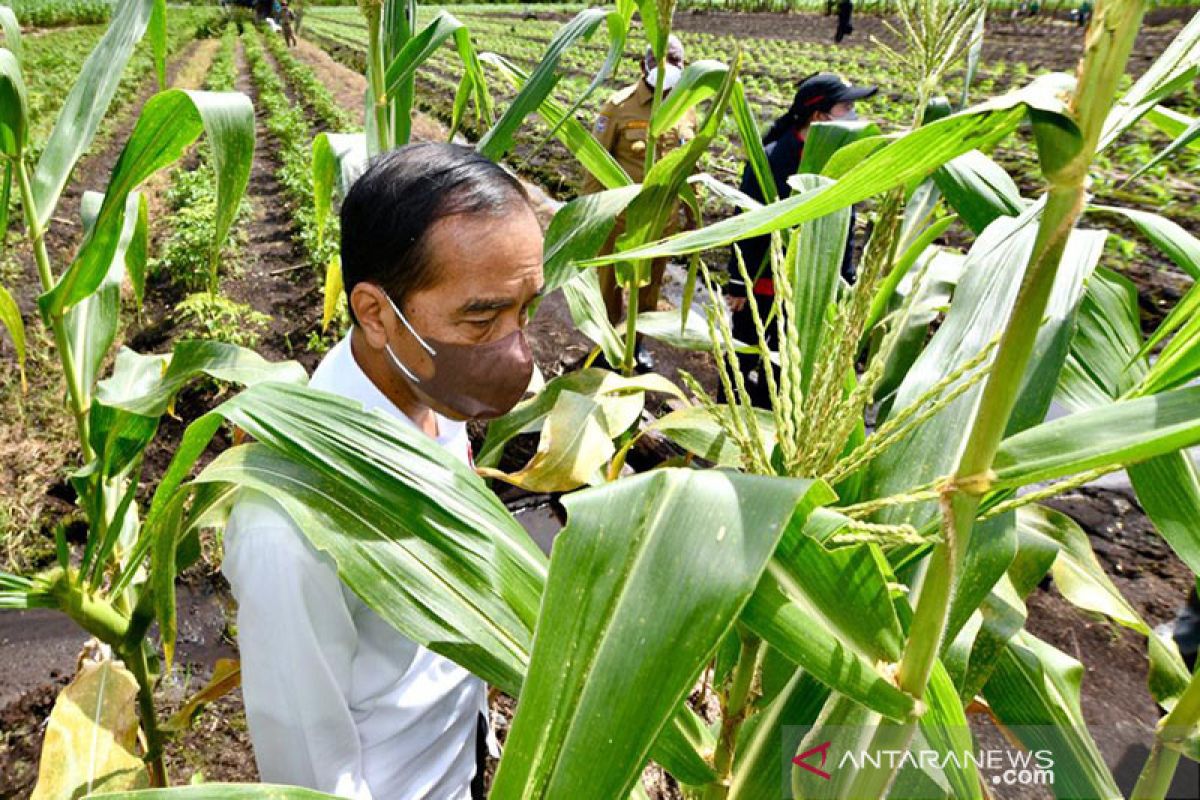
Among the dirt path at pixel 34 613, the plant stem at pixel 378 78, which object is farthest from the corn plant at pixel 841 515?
the dirt path at pixel 34 613

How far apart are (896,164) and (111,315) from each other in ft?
4.89

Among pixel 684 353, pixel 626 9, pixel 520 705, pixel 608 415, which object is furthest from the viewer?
pixel 684 353

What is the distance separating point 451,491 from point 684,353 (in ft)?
11.3

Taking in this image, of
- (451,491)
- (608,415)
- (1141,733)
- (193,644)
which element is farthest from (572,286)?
(1141,733)

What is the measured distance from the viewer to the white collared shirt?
0.87 meters

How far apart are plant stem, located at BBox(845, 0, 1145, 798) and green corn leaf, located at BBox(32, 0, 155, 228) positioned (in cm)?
131

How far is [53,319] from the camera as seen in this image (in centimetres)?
123

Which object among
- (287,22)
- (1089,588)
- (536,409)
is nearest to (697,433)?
(536,409)

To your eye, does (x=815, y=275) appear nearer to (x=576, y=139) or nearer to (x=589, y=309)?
(x=576, y=139)

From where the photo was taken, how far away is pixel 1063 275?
87 centimetres

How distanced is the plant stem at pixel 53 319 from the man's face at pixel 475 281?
0.59 meters

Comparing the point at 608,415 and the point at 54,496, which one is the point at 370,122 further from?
the point at 54,496

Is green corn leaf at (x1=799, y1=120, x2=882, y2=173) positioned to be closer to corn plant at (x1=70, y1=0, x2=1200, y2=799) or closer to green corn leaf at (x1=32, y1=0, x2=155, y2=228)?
corn plant at (x1=70, y1=0, x2=1200, y2=799)

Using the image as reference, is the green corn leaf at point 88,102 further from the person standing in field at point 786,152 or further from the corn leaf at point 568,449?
the person standing in field at point 786,152
